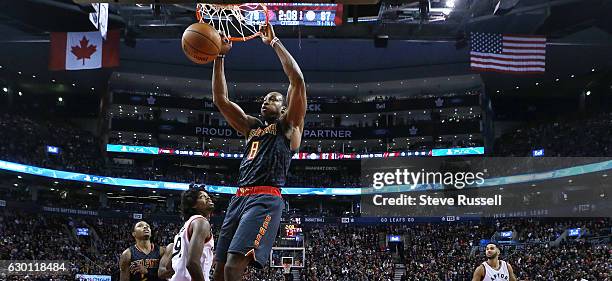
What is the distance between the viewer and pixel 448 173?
4744cm

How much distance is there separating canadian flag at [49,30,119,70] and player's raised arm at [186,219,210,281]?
1897cm

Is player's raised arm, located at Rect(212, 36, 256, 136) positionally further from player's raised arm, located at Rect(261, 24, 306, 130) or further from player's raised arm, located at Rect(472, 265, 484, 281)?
player's raised arm, located at Rect(472, 265, 484, 281)

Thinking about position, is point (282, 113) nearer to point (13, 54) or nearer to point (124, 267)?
point (124, 267)

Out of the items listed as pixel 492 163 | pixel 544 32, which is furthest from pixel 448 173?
pixel 544 32

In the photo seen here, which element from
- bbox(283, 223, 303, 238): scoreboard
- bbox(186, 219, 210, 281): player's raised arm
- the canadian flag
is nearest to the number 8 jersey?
bbox(186, 219, 210, 281): player's raised arm

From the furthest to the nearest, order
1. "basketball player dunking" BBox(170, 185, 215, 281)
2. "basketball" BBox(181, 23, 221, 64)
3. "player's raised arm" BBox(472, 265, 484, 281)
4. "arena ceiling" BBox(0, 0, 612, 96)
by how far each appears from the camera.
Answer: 1. "arena ceiling" BBox(0, 0, 612, 96)
2. "player's raised arm" BBox(472, 265, 484, 281)
3. "basketball" BBox(181, 23, 221, 64)
4. "basketball player dunking" BBox(170, 185, 215, 281)

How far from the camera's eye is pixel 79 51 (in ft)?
75.8

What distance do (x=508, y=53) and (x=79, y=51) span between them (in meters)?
15.3

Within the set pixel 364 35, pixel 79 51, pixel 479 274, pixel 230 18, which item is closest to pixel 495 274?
pixel 479 274

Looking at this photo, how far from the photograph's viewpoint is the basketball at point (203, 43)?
565 cm

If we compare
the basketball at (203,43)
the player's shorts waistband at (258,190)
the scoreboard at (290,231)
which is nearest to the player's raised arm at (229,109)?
the basketball at (203,43)

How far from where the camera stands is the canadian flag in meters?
22.8

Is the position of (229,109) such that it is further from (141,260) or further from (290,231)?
(290,231)

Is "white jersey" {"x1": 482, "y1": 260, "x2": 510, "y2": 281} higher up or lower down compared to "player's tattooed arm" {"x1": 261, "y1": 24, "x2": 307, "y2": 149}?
lower down
